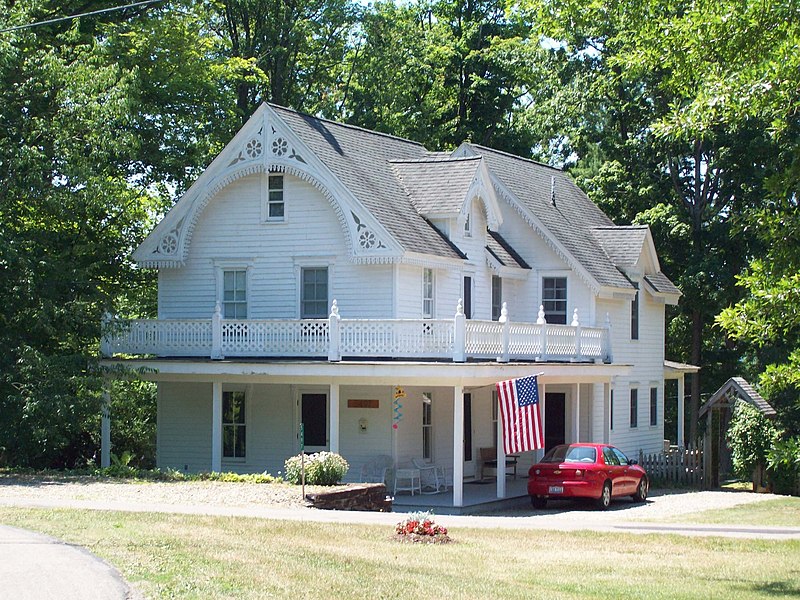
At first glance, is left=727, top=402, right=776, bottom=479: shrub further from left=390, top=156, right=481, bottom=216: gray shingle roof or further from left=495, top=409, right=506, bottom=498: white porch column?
left=390, top=156, right=481, bottom=216: gray shingle roof

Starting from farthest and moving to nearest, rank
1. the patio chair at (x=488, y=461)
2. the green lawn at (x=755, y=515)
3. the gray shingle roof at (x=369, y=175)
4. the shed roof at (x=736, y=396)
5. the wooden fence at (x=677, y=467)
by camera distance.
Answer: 1. the wooden fence at (x=677, y=467)
2. the shed roof at (x=736, y=396)
3. the patio chair at (x=488, y=461)
4. the gray shingle roof at (x=369, y=175)
5. the green lawn at (x=755, y=515)

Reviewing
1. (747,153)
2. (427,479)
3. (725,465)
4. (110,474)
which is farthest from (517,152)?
(110,474)

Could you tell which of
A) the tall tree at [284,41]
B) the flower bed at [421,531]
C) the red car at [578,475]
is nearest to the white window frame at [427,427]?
the red car at [578,475]

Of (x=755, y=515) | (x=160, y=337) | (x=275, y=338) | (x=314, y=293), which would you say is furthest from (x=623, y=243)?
(x=160, y=337)

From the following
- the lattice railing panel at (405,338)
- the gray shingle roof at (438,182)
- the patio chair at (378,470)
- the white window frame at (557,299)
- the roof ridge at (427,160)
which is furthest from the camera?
the white window frame at (557,299)

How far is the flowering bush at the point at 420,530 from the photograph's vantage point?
69.3 feet

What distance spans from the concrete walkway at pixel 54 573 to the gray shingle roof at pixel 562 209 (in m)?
24.7

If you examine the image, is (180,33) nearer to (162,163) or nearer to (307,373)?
(162,163)

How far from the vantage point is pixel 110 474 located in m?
30.1

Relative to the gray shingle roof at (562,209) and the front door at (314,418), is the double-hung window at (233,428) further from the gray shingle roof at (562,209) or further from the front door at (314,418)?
the gray shingle roof at (562,209)

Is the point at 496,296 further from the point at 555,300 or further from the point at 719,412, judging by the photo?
the point at 719,412

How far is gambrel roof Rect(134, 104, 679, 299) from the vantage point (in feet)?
110

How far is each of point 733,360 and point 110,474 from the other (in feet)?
106

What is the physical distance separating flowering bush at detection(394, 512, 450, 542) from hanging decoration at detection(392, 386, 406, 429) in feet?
37.3
